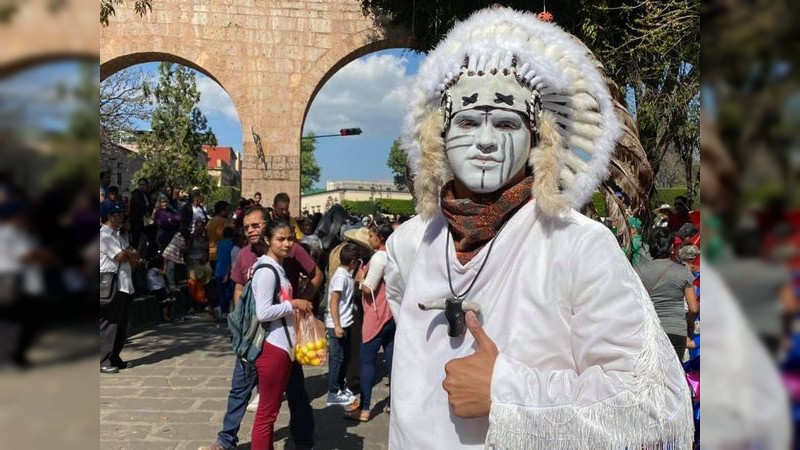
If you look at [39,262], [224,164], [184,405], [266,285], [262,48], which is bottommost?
[184,405]

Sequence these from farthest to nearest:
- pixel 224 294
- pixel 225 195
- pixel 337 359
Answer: pixel 225 195, pixel 224 294, pixel 337 359

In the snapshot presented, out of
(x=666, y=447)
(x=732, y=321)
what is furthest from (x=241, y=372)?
(x=732, y=321)

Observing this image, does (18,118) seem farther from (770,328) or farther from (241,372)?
(241,372)

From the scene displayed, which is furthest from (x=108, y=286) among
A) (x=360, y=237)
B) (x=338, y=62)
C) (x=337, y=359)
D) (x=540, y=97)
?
(x=338, y=62)

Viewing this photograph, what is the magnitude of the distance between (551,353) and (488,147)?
22.9 inches

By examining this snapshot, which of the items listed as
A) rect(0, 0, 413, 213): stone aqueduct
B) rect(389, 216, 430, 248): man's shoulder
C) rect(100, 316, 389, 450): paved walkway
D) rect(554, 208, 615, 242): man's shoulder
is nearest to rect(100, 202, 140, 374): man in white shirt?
rect(100, 316, 389, 450): paved walkway

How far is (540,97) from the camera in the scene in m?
1.89

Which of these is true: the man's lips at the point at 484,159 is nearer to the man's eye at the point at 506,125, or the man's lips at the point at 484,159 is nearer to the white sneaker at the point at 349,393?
the man's eye at the point at 506,125

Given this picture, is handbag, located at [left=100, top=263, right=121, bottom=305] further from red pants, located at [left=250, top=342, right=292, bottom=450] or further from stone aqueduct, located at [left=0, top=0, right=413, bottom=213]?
stone aqueduct, located at [left=0, top=0, right=413, bottom=213]

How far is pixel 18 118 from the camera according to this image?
58 cm

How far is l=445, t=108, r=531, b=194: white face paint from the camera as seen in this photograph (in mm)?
1803

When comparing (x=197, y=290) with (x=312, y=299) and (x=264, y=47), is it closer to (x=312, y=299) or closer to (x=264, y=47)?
(x=312, y=299)

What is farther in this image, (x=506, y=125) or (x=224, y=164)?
(x=224, y=164)

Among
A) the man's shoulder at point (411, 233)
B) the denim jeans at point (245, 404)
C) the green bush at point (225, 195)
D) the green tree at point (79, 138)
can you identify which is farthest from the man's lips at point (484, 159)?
the green bush at point (225, 195)
